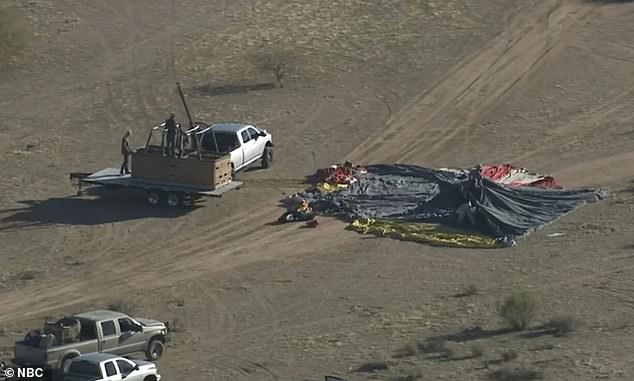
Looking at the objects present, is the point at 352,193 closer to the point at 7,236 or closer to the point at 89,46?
the point at 7,236

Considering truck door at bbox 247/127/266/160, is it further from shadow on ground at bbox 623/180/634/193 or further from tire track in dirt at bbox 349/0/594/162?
shadow on ground at bbox 623/180/634/193

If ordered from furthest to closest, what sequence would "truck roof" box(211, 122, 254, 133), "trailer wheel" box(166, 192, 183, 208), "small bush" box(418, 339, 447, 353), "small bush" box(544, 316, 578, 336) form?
"truck roof" box(211, 122, 254, 133), "trailer wheel" box(166, 192, 183, 208), "small bush" box(544, 316, 578, 336), "small bush" box(418, 339, 447, 353)

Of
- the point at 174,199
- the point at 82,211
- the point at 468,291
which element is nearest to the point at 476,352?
the point at 468,291

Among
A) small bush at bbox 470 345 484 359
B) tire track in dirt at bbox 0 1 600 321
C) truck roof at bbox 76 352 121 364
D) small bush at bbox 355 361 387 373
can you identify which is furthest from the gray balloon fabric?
truck roof at bbox 76 352 121 364

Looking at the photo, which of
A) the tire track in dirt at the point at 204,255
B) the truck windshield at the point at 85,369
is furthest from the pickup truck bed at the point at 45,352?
the tire track in dirt at the point at 204,255

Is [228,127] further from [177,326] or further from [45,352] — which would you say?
[45,352]

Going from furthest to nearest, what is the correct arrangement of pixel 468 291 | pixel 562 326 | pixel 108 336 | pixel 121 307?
pixel 468 291, pixel 121 307, pixel 562 326, pixel 108 336
